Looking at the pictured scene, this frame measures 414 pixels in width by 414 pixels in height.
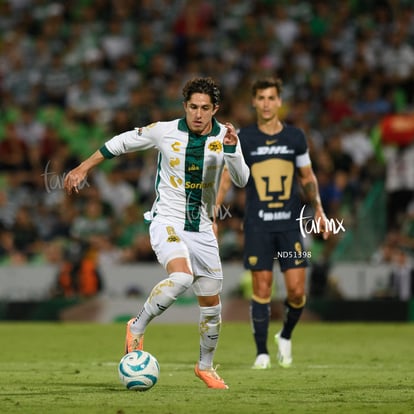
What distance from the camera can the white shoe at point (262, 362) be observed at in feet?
34.2

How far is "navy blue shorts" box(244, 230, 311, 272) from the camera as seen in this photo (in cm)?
1077

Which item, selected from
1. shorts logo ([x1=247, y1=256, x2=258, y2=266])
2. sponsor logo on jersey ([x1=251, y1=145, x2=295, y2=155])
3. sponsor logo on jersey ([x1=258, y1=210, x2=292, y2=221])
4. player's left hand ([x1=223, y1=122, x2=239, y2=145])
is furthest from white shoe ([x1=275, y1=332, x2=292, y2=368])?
player's left hand ([x1=223, y1=122, x2=239, y2=145])

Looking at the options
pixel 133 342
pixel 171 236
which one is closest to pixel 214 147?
pixel 171 236

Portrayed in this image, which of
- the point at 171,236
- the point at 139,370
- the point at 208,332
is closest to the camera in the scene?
the point at 139,370

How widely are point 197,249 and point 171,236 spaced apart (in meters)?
0.24

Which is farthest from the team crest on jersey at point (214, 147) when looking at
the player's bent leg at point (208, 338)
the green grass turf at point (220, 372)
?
the green grass turf at point (220, 372)

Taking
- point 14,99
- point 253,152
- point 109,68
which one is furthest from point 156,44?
point 253,152

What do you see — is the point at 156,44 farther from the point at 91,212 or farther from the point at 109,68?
the point at 91,212

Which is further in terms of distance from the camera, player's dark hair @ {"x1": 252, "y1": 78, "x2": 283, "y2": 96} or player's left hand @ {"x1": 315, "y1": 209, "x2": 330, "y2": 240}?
player's dark hair @ {"x1": 252, "y1": 78, "x2": 283, "y2": 96}

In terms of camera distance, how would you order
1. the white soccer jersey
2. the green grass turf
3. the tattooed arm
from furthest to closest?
the tattooed arm, the white soccer jersey, the green grass turf

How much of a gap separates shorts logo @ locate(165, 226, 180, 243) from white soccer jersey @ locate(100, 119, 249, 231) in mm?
71

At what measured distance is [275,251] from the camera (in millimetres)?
10867

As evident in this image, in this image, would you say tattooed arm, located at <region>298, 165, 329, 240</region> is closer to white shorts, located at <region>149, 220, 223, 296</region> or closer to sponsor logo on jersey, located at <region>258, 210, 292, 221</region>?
sponsor logo on jersey, located at <region>258, 210, 292, 221</region>

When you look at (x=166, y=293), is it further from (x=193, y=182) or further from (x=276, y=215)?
(x=276, y=215)
